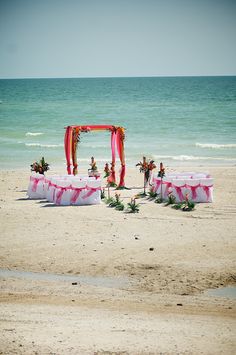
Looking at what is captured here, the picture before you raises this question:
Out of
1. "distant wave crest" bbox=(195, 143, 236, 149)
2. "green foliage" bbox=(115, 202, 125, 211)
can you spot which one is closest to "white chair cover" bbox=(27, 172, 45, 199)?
"green foliage" bbox=(115, 202, 125, 211)

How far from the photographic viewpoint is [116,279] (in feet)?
42.5

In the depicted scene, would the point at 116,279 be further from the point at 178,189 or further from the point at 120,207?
the point at 178,189

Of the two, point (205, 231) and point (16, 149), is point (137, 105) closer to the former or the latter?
point (16, 149)

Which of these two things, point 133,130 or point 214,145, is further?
point 133,130

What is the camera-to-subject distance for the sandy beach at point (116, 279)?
9.58 metres

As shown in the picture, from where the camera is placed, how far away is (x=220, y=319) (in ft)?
34.8

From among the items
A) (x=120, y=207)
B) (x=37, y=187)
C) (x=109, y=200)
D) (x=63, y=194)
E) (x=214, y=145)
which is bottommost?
(x=120, y=207)

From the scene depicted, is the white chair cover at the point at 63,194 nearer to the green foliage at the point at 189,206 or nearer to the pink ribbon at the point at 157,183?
the pink ribbon at the point at 157,183

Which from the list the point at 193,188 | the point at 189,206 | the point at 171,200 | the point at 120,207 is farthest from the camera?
the point at 193,188

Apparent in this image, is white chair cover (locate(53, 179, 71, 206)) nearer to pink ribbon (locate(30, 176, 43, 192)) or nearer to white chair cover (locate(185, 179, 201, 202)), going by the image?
pink ribbon (locate(30, 176, 43, 192))

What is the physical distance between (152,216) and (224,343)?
8.79m

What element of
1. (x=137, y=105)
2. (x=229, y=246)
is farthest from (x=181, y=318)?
(x=137, y=105)

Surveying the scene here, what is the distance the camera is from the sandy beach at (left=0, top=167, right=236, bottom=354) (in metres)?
9.58

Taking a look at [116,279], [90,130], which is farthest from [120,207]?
[116,279]
